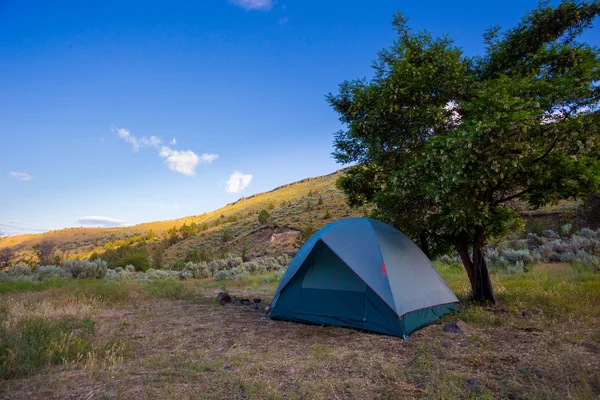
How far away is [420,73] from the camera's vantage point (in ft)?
28.2

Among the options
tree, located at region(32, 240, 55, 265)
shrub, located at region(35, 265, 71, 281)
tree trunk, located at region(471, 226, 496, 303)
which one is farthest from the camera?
tree, located at region(32, 240, 55, 265)

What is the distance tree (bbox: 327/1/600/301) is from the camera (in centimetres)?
684

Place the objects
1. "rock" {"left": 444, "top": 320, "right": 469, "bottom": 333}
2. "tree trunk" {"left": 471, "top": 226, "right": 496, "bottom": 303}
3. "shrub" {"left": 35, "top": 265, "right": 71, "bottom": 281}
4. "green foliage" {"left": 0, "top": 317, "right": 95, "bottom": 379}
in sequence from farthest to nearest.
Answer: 1. "shrub" {"left": 35, "top": 265, "right": 71, "bottom": 281}
2. "tree trunk" {"left": 471, "top": 226, "right": 496, "bottom": 303}
3. "rock" {"left": 444, "top": 320, "right": 469, "bottom": 333}
4. "green foliage" {"left": 0, "top": 317, "right": 95, "bottom": 379}

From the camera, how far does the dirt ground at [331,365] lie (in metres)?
3.93

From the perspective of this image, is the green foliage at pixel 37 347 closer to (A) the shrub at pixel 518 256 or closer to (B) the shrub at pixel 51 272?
(B) the shrub at pixel 51 272

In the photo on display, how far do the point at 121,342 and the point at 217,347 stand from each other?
153 centimetres

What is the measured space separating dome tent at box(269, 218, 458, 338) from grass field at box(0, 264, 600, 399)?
0.31 meters

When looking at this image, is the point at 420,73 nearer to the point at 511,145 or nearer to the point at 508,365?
the point at 511,145

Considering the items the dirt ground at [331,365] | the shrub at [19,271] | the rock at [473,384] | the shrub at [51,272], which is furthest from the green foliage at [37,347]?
the shrub at [19,271]

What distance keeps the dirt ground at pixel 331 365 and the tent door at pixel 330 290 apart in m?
0.46

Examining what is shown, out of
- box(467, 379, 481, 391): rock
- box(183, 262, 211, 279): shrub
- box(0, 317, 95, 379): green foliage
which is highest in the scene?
box(0, 317, 95, 379): green foliage

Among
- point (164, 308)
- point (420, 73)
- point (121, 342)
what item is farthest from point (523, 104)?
point (164, 308)

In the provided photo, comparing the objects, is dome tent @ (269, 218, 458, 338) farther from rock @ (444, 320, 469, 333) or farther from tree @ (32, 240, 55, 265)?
tree @ (32, 240, 55, 265)

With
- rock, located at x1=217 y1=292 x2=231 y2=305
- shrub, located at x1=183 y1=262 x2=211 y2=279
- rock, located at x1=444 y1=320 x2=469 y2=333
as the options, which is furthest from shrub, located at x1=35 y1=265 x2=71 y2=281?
rock, located at x1=444 y1=320 x2=469 y2=333
